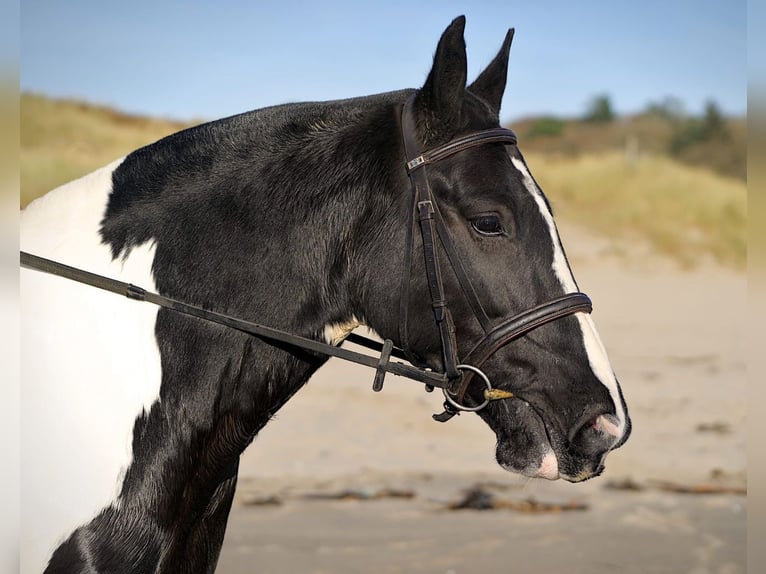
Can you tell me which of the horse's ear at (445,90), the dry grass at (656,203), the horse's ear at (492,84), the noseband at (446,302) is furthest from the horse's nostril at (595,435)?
the dry grass at (656,203)

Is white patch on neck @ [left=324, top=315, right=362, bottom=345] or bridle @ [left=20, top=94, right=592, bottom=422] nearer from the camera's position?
bridle @ [left=20, top=94, right=592, bottom=422]

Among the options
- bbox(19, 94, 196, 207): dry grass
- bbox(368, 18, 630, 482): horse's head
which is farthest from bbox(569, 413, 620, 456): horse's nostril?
bbox(19, 94, 196, 207): dry grass

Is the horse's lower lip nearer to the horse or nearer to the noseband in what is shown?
the horse

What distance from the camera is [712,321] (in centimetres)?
1392

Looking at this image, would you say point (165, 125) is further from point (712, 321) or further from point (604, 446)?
point (604, 446)

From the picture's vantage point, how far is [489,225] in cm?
247

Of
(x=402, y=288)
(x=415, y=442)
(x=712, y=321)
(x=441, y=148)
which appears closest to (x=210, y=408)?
(x=402, y=288)

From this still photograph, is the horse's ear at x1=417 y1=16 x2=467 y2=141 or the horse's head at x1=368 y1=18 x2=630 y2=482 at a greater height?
the horse's ear at x1=417 y1=16 x2=467 y2=141

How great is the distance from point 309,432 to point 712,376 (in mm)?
5707

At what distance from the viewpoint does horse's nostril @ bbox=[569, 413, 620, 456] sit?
2.40 meters

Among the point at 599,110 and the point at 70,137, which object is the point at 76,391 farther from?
the point at 599,110

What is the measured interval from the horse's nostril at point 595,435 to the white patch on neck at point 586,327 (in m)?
0.02

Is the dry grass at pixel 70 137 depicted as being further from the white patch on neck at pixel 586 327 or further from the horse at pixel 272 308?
the white patch on neck at pixel 586 327

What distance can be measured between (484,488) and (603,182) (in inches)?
558
